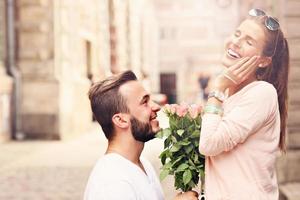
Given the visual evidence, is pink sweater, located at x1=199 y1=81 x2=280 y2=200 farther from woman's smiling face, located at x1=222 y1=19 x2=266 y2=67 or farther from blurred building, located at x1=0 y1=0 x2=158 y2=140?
blurred building, located at x1=0 y1=0 x2=158 y2=140

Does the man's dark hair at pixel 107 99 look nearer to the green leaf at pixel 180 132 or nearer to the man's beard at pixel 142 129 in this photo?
the man's beard at pixel 142 129

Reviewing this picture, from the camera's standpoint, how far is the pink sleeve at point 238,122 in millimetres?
2133

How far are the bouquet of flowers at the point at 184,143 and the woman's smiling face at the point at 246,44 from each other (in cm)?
27

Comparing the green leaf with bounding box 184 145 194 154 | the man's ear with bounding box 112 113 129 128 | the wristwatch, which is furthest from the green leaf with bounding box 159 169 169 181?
the wristwatch

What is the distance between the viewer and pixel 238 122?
7.04 ft

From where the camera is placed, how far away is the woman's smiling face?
7.34ft

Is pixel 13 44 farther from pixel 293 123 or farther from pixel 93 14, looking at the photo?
pixel 293 123

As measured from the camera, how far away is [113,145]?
7.87 feet

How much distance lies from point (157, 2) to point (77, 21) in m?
26.5

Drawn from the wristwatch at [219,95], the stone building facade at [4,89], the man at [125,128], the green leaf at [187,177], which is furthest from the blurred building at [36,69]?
the wristwatch at [219,95]

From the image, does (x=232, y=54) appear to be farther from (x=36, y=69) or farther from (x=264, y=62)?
(x=36, y=69)

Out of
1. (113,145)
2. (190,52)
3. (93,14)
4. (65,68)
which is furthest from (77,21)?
(190,52)

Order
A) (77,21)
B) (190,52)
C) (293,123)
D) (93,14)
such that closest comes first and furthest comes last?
1. (293,123)
2. (77,21)
3. (93,14)
4. (190,52)

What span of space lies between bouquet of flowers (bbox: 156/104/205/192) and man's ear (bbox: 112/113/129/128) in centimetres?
14
